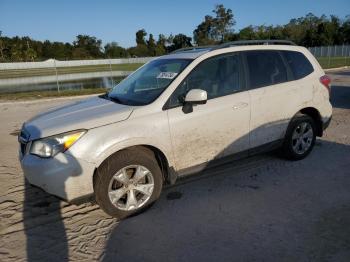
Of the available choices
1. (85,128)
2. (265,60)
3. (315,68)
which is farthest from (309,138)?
(85,128)

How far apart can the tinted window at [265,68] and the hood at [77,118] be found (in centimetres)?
185

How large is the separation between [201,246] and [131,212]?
3.20 ft

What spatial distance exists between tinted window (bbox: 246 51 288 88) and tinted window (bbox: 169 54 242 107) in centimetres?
23

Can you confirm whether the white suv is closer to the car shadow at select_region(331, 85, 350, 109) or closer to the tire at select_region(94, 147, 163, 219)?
the tire at select_region(94, 147, 163, 219)

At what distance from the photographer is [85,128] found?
3619mm

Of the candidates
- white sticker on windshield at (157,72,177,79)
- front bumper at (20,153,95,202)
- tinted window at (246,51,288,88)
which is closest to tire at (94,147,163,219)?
front bumper at (20,153,95,202)

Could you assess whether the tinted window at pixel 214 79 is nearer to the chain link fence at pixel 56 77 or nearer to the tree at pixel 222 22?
the chain link fence at pixel 56 77

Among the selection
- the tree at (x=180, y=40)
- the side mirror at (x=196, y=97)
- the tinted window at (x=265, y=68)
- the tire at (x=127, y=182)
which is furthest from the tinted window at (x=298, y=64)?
the tree at (x=180, y=40)

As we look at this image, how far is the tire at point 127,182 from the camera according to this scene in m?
3.67

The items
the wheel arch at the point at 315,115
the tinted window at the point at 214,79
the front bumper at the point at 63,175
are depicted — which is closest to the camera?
the front bumper at the point at 63,175

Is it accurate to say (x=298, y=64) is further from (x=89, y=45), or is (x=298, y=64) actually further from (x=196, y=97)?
(x=89, y=45)

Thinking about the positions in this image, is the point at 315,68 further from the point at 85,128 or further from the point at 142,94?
the point at 85,128

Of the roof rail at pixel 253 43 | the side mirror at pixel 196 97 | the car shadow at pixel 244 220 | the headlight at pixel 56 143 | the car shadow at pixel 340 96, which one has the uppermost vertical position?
the roof rail at pixel 253 43

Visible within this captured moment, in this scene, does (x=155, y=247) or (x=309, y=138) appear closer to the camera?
(x=155, y=247)
